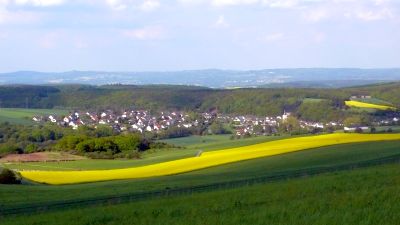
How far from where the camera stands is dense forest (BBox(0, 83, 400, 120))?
107 meters

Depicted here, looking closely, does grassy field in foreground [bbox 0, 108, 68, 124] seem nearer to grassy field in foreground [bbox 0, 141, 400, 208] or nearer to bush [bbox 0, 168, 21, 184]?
bush [bbox 0, 168, 21, 184]

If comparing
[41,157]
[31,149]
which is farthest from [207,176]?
[31,149]

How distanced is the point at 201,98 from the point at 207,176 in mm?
99609

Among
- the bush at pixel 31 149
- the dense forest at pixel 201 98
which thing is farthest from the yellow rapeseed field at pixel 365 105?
the bush at pixel 31 149

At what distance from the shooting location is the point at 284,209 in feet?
35.4

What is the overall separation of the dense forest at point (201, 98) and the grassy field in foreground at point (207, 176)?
189ft

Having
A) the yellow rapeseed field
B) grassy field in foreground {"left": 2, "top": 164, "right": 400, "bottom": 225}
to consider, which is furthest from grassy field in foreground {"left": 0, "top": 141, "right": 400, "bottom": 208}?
the yellow rapeseed field

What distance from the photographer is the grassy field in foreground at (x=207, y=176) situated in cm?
2405

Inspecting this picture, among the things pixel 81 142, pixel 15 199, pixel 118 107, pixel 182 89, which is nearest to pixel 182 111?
pixel 118 107

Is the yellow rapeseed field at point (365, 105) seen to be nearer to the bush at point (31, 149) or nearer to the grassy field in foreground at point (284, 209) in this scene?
the bush at point (31, 149)

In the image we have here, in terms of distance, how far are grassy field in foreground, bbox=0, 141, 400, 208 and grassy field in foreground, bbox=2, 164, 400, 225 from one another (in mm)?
8237

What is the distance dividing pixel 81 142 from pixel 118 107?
2744 inches

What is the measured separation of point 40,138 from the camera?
246 ft

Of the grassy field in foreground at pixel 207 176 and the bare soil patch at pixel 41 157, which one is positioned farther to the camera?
the bare soil patch at pixel 41 157
